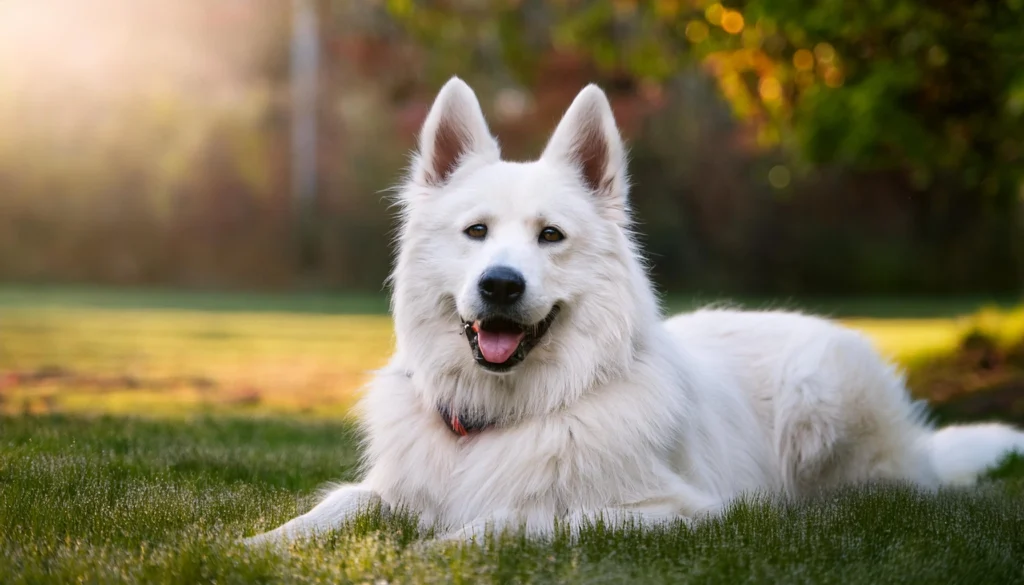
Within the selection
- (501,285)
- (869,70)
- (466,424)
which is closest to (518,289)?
(501,285)

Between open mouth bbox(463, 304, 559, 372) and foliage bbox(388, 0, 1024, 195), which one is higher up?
foliage bbox(388, 0, 1024, 195)

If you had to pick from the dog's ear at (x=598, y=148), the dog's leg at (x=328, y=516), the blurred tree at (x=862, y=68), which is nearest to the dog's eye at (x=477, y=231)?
the dog's ear at (x=598, y=148)

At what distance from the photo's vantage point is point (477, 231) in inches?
178

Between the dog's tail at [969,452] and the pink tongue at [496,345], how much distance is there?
3068mm

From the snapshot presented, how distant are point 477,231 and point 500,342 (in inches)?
20.7

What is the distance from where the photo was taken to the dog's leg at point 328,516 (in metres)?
3.84

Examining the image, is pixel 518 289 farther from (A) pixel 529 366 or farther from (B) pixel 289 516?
(B) pixel 289 516

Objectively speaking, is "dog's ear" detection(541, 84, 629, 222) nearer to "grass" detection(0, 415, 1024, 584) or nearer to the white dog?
the white dog

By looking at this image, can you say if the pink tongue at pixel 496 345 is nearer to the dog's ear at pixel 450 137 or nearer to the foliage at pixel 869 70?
the dog's ear at pixel 450 137

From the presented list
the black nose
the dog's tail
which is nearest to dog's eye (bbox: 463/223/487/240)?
the black nose

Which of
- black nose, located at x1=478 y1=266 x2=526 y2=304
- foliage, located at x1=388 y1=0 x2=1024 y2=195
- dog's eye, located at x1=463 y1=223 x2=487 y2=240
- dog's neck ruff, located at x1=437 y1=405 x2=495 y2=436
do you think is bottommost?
dog's neck ruff, located at x1=437 y1=405 x2=495 y2=436

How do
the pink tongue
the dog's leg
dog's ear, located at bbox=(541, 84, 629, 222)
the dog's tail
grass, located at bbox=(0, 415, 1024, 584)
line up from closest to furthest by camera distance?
grass, located at bbox=(0, 415, 1024, 584), the dog's leg, the pink tongue, dog's ear, located at bbox=(541, 84, 629, 222), the dog's tail

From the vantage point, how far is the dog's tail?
6160 mm

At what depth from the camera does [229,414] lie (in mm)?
9062
